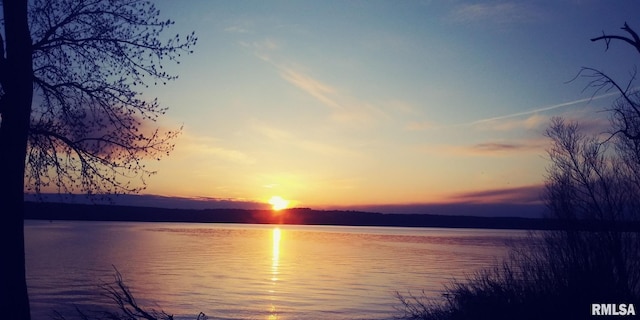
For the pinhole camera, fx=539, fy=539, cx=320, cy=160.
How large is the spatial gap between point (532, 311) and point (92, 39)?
13.0 metres

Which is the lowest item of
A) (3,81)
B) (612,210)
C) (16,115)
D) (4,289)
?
(4,289)

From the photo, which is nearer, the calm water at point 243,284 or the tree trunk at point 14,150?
the tree trunk at point 14,150

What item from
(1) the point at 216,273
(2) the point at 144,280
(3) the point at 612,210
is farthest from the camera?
(1) the point at 216,273

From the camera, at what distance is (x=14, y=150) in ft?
34.5

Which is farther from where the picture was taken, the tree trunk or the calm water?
the calm water

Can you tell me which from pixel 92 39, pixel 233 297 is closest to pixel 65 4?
pixel 92 39

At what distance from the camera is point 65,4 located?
38.9 ft

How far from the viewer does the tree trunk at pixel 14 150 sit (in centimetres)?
1035

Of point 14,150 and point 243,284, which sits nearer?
point 14,150

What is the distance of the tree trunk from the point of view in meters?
10.4

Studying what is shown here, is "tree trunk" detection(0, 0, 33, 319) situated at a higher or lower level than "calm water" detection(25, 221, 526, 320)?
higher

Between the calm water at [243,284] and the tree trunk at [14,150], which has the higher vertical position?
the tree trunk at [14,150]

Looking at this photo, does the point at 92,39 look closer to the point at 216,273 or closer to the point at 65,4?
the point at 65,4

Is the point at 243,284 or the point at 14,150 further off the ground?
the point at 14,150
